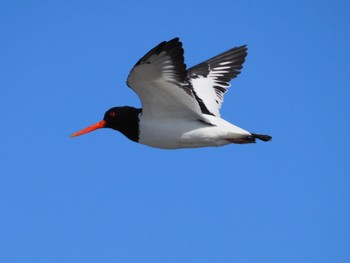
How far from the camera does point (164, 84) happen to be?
8.71 metres

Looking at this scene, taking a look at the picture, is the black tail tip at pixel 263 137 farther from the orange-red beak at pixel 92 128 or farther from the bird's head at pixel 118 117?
the orange-red beak at pixel 92 128

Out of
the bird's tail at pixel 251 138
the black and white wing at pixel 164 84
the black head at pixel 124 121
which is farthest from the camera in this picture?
the black head at pixel 124 121

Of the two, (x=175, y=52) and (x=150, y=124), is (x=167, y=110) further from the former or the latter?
(x=175, y=52)

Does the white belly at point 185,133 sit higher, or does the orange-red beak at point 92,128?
the orange-red beak at point 92,128

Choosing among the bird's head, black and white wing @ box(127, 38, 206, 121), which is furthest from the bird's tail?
the bird's head

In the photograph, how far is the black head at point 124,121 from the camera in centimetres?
947

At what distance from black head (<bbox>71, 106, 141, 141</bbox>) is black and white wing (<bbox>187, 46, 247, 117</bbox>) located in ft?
4.80

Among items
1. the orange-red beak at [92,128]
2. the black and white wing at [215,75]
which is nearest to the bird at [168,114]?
the orange-red beak at [92,128]

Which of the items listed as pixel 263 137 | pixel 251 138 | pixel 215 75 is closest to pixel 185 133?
pixel 251 138

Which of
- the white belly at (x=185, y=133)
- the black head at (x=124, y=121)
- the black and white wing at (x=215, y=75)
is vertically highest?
the black and white wing at (x=215, y=75)

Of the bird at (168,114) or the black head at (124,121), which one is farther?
the black head at (124,121)

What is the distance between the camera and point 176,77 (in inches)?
335

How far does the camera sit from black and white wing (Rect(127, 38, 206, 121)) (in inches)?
320

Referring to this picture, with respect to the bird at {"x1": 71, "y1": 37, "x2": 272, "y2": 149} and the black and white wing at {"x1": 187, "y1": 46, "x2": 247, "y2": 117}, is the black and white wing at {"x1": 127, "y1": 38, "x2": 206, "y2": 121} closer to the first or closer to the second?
the bird at {"x1": 71, "y1": 37, "x2": 272, "y2": 149}
